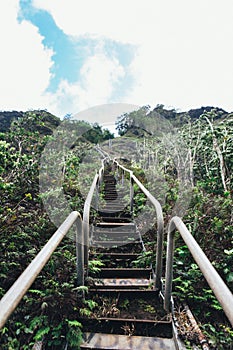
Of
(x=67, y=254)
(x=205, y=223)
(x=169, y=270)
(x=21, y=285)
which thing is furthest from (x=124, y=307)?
(x=205, y=223)

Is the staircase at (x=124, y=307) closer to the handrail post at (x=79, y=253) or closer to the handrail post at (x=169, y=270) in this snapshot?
the handrail post at (x=169, y=270)

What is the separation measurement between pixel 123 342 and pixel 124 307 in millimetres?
428

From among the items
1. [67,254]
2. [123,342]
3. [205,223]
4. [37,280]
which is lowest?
[123,342]

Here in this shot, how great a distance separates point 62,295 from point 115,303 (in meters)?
0.50

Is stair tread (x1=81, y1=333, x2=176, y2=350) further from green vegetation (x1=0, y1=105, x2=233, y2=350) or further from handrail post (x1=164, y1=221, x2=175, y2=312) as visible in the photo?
handrail post (x1=164, y1=221, x2=175, y2=312)

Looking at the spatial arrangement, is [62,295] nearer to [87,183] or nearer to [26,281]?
[26,281]

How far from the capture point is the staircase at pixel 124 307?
1.96 metres

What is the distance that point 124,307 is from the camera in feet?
7.79

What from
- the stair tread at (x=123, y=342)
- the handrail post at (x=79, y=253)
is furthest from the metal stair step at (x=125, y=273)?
the stair tread at (x=123, y=342)

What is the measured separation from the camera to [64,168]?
7.63 m

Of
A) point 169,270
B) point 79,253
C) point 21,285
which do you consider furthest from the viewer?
point 79,253

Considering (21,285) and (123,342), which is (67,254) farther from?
(21,285)

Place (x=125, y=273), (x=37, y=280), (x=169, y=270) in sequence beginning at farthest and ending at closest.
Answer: (x=125, y=273)
(x=37, y=280)
(x=169, y=270)

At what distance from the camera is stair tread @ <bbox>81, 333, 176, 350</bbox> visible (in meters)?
1.90
